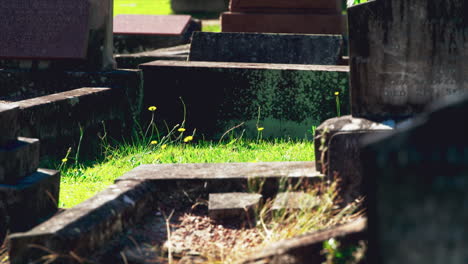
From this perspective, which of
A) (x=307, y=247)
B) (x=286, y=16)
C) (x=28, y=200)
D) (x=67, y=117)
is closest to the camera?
(x=307, y=247)

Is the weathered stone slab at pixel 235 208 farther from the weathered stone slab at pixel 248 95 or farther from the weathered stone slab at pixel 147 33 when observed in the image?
the weathered stone slab at pixel 147 33

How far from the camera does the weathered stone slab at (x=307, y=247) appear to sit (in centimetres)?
279

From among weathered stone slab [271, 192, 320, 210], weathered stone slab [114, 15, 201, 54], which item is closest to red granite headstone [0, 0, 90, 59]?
weathered stone slab [271, 192, 320, 210]

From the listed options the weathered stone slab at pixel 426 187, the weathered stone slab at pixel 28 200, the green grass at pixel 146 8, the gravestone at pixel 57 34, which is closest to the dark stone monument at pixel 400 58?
the weathered stone slab at pixel 28 200

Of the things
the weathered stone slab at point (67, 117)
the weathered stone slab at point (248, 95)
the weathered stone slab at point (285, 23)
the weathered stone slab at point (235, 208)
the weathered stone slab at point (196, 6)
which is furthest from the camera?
the weathered stone slab at point (196, 6)

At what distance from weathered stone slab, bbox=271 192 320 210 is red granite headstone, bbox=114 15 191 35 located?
893cm

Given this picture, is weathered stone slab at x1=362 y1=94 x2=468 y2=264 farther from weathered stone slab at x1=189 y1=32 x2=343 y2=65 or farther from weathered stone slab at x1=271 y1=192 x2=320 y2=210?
weathered stone slab at x1=189 y1=32 x2=343 y2=65

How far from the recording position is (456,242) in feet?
5.41

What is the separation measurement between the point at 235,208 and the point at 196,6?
18400 mm

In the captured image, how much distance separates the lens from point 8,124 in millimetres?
3586

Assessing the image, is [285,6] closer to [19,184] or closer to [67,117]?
[67,117]

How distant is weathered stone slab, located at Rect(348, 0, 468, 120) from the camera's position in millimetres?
3811

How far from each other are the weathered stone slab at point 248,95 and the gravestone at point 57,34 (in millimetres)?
597

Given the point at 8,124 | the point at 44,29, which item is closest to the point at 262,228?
the point at 8,124
